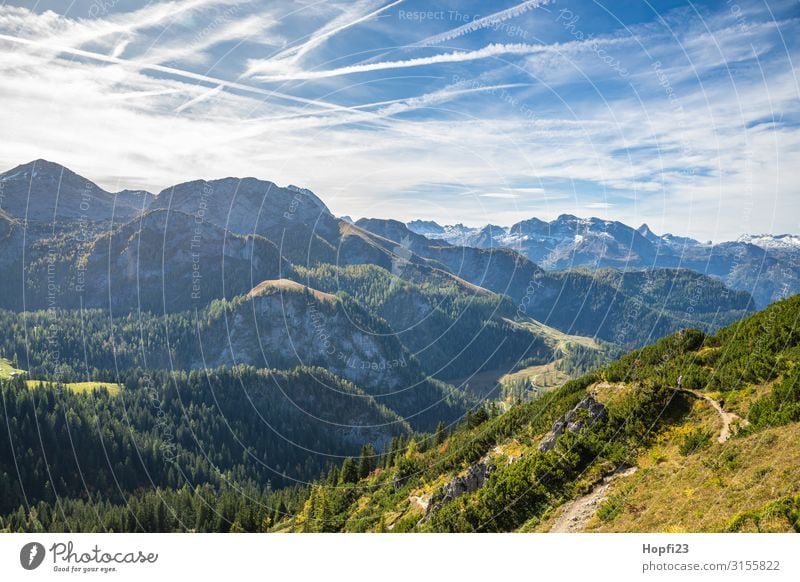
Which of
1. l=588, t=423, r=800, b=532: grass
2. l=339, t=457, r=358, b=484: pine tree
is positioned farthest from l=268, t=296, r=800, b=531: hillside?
l=339, t=457, r=358, b=484: pine tree

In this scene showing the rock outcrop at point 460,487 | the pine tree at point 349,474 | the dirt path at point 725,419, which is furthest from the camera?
the pine tree at point 349,474

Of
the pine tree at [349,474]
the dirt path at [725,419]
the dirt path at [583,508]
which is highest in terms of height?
the dirt path at [725,419]

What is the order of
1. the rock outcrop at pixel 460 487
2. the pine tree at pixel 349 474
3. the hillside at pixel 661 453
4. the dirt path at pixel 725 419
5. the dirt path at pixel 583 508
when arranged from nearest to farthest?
the hillside at pixel 661 453 → the dirt path at pixel 583 508 → the dirt path at pixel 725 419 → the rock outcrop at pixel 460 487 → the pine tree at pixel 349 474

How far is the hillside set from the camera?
1983cm

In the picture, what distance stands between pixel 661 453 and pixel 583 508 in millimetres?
6188

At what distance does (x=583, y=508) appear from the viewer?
2497cm

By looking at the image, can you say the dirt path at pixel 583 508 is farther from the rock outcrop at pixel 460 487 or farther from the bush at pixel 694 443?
the rock outcrop at pixel 460 487

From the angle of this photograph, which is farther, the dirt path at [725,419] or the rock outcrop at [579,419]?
the rock outcrop at [579,419]

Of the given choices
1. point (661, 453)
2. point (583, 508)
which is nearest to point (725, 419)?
point (661, 453)

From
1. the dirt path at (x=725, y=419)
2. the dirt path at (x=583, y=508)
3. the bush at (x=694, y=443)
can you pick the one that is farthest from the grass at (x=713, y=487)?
the dirt path at (x=725, y=419)

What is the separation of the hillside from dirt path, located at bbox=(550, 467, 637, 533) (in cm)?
9

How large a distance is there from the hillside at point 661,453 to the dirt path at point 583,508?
0.09 m

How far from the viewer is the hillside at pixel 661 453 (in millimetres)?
19828
